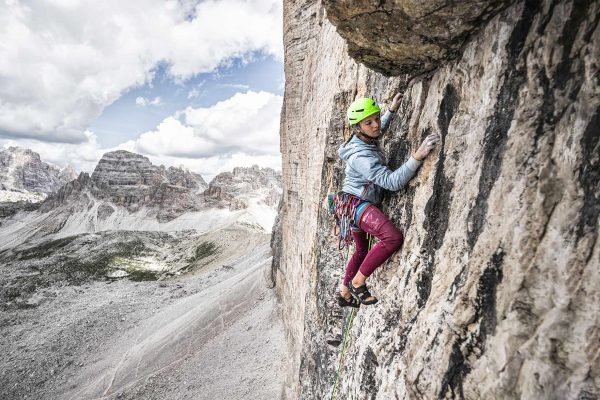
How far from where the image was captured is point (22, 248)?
12975 centimetres

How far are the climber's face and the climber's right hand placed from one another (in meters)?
1.41

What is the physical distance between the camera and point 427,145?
217 inches

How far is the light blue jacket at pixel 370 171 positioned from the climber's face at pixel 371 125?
25 centimetres

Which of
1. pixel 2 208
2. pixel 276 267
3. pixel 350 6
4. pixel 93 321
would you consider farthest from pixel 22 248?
pixel 350 6

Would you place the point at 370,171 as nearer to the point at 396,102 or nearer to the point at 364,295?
the point at 396,102

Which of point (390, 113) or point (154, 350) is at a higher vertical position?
point (390, 113)

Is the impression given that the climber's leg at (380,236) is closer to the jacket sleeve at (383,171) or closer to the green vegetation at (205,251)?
the jacket sleeve at (383,171)

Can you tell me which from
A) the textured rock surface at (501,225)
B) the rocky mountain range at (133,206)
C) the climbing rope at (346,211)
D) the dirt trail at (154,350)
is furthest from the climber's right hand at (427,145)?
the rocky mountain range at (133,206)

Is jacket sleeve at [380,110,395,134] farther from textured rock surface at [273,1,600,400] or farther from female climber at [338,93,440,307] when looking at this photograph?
textured rock surface at [273,1,600,400]

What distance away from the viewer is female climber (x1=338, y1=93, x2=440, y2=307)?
6426 mm

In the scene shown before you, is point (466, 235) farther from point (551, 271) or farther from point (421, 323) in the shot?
point (421, 323)

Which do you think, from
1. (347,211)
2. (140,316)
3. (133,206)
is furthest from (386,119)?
(133,206)

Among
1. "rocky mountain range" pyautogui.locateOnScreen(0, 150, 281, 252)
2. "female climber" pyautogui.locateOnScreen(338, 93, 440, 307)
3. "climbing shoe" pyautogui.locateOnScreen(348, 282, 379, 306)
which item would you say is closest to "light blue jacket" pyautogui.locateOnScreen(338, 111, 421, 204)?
"female climber" pyautogui.locateOnScreen(338, 93, 440, 307)

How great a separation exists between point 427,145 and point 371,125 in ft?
5.39
